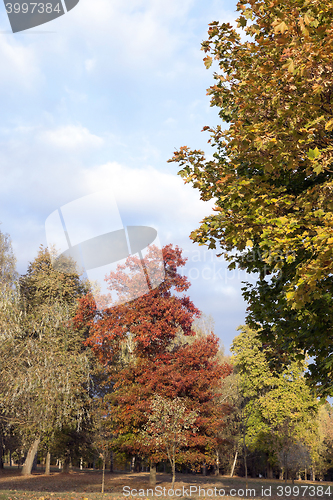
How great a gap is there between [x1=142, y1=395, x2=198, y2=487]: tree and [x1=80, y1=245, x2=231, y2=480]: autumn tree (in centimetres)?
55

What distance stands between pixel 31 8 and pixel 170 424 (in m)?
17.7

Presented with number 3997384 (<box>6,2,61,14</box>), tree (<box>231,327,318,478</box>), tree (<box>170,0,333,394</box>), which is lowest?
tree (<box>231,327,318,478</box>)

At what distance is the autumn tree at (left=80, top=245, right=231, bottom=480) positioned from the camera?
67.2 feet

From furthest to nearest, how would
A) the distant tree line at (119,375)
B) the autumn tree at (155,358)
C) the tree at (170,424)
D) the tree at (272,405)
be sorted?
the tree at (272,405)
the autumn tree at (155,358)
the tree at (170,424)
the distant tree line at (119,375)

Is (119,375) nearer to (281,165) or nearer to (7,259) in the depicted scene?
(7,259)

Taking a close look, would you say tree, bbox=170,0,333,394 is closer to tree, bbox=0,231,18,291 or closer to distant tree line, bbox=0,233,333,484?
distant tree line, bbox=0,233,333,484

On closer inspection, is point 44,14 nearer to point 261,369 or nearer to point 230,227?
point 230,227

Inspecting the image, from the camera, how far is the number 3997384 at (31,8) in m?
8.91

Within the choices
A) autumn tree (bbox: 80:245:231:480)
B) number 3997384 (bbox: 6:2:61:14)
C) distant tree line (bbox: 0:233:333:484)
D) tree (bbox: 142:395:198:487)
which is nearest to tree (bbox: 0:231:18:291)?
distant tree line (bbox: 0:233:333:484)

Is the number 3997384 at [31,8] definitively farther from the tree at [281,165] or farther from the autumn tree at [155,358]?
the autumn tree at [155,358]

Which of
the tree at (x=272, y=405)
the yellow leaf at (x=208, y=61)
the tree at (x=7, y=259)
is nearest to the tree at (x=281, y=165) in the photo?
the yellow leaf at (x=208, y=61)

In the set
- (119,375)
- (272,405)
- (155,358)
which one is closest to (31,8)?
(155,358)

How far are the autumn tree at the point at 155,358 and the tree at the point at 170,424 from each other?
0.55 m

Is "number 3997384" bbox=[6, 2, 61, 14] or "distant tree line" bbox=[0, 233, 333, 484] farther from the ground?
"number 3997384" bbox=[6, 2, 61, 14]
